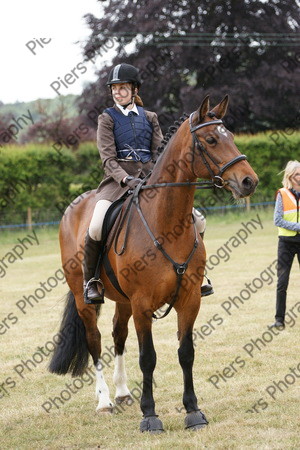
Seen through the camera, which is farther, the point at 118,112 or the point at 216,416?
the point at 118,112

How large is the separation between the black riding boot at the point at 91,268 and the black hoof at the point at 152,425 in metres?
1.24

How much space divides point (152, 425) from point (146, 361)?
1.66 ft

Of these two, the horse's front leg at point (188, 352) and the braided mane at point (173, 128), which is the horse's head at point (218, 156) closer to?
the braided mane at point (173, 128)

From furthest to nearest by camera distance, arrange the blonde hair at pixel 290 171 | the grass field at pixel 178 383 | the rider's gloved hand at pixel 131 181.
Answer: the blonde hair at pixel 290 171
the rider's gloved hand at pixel 131 181
the grass field at pixel 178 383

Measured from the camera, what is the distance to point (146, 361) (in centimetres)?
541

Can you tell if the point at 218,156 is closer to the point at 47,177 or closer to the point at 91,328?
the point at 91,328

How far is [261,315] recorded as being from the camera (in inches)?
397

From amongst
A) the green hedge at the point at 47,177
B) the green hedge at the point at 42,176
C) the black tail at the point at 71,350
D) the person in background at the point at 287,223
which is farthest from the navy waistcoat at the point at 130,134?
the green hedge at the point at 42,176

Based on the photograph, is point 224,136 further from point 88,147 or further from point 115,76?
point 88,147

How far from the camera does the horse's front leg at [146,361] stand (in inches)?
208

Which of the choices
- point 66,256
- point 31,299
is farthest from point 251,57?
point 66,256

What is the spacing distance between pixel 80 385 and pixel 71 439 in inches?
70.0

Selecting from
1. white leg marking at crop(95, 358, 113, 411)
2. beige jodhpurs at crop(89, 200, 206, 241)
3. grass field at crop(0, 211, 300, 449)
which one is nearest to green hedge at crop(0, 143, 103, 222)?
grass field at crop(0, 211, 300, 449)

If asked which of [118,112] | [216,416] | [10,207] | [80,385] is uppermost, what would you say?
[118,112]
